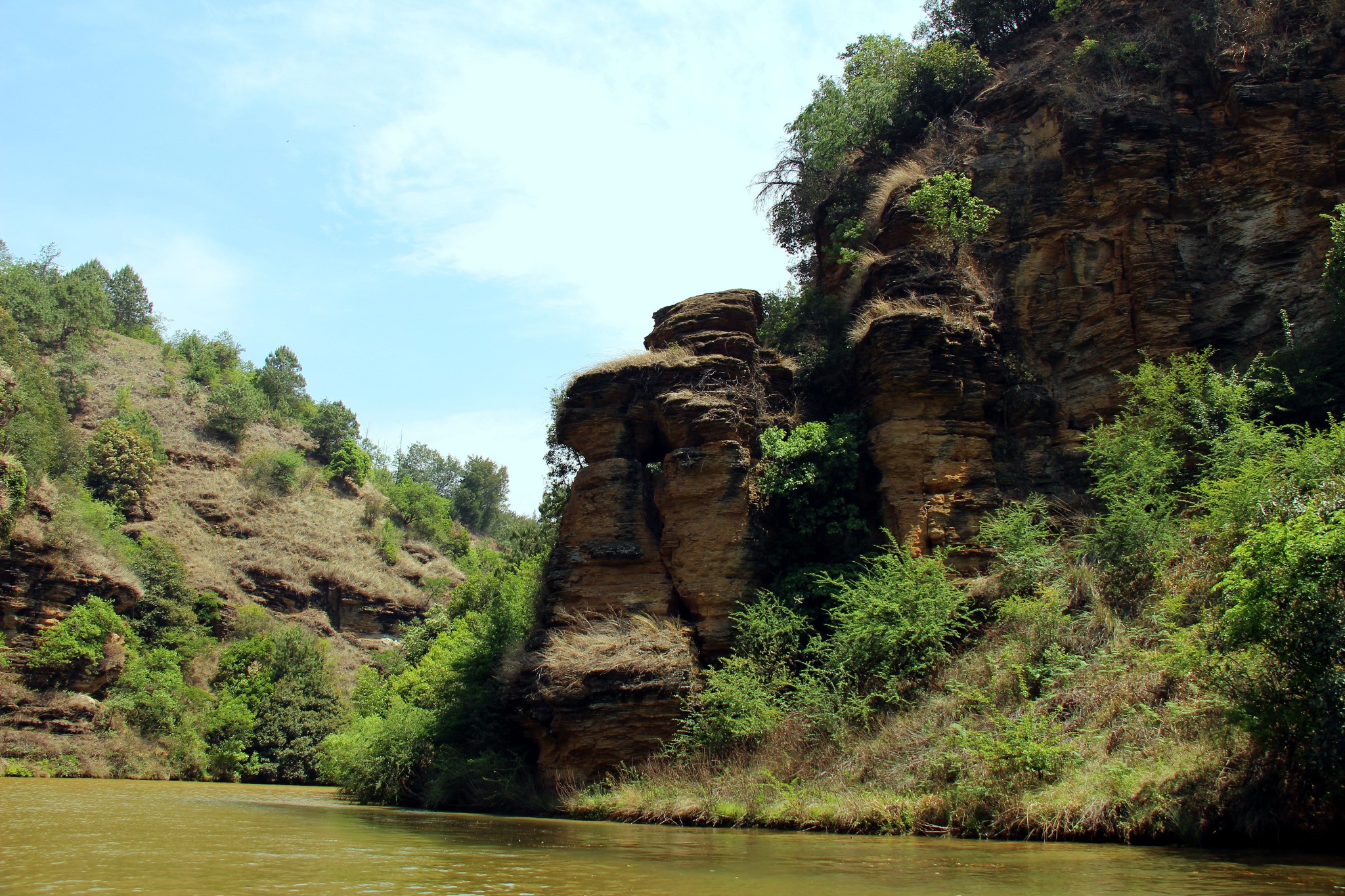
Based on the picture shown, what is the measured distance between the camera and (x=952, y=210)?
22.2 meters

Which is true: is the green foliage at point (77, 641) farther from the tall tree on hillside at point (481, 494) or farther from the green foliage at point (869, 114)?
the tall tree on hillside at point (481, 494)

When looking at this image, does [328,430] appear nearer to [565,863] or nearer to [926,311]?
[926,311]

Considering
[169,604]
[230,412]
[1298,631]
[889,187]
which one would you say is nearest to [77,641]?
[169,604]

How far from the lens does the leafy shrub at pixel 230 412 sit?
231 feet

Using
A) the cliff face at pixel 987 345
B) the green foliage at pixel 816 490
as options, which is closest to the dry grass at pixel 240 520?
the cliff face at pixel 987 345

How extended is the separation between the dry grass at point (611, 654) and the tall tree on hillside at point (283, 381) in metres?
73.7

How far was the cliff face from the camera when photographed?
19578 millimetres

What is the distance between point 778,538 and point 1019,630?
21.0 ft

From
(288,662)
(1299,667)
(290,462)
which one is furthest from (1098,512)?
(290,462)

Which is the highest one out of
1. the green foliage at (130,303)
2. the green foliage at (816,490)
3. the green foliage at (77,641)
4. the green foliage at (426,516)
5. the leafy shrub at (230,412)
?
the green foliage at (130,303)

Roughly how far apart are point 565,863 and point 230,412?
71607 mm

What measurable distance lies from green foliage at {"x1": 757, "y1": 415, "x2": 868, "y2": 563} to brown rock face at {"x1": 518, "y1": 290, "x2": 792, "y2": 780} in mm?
820

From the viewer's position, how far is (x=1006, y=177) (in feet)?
76.6

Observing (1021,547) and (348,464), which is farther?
(348,464)
